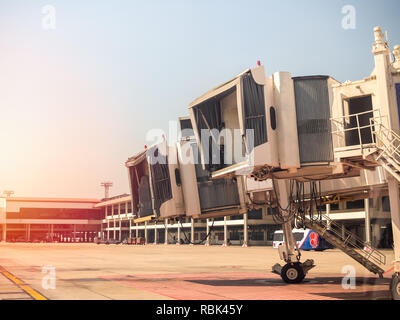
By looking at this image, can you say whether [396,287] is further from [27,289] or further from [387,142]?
[27,289]

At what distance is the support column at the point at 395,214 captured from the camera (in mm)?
16266

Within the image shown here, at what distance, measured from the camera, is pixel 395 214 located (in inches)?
660

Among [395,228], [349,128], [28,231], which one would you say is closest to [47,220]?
[28,231]

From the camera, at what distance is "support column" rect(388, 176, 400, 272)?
16266mm

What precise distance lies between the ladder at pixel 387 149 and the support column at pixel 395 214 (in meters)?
0.58

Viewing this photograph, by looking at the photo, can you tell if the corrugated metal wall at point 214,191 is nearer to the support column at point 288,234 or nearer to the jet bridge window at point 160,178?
the jet bridge window at point 160,178

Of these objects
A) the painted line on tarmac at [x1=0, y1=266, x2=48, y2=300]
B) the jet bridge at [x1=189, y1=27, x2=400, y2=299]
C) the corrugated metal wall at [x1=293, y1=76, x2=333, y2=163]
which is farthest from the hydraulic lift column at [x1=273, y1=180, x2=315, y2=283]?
the painted line on tarmac at [x1=0, y1=266, x2=48, y2=300]

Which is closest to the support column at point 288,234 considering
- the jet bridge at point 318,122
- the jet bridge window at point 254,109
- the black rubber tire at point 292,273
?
the black rubber tire at point 292,273

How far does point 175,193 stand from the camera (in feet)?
88.8

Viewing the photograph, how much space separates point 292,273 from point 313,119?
10.9 m

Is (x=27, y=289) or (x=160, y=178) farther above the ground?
(x=160, y=178)
